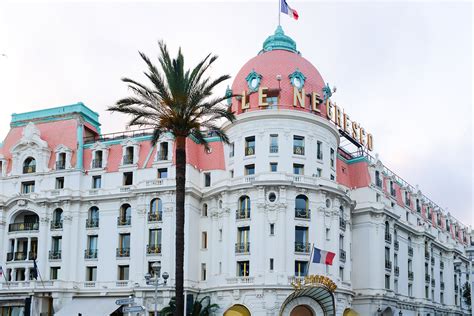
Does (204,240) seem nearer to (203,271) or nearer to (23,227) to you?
(203,271)

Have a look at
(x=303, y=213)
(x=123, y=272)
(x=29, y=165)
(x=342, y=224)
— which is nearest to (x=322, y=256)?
(x=303, y=213)

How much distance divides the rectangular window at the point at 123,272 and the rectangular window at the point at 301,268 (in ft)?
53.8

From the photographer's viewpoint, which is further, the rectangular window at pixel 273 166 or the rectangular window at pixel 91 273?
the rectangular window at pixel 91 273

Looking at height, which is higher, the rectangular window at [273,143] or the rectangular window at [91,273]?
the rectangular window at [273,143]

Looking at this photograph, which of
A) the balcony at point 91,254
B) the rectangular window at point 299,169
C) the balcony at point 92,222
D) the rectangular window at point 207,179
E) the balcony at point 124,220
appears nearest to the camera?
the rectangular window at point 299,169

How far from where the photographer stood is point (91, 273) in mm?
67250

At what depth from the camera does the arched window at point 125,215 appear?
6650 cm

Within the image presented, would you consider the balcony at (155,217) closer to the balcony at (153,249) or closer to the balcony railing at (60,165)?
the balcony at (153,249)

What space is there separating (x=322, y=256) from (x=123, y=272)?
1940 cm

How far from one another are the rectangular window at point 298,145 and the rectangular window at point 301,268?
10.0 m

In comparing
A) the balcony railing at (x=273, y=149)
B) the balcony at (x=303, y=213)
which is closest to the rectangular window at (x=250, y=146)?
the balcony railing at (x=273, y=149)

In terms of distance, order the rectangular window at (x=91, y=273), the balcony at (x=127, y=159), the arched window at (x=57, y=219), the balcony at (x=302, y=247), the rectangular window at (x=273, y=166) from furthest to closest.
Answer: the arched window at (x=57, y=219) → the balcony at (x=127, y=159) → the rectangular window at (x=91, y=273) → the rectangular window at (x=273, y=166) → the balcony at (x=302, y=247)

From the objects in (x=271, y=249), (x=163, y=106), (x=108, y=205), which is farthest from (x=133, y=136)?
(x=163, y=106)

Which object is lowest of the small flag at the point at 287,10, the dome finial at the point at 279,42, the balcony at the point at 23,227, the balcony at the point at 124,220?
the balcony at the point at 23,227
